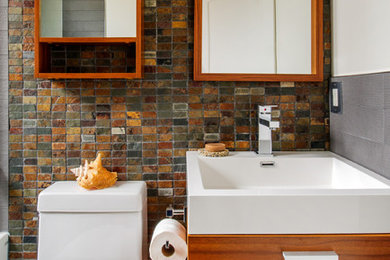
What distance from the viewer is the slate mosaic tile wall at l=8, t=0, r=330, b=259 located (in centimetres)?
168

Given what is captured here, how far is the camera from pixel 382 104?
4.04ft

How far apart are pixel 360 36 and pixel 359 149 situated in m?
0.46

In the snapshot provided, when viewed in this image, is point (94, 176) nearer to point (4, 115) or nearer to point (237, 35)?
point (4, 115)

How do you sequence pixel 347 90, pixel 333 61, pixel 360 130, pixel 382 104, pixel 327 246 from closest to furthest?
pixel 327 246 < pixel 382 104 < pixel 360 130 < pixel 347 90 < pixel 333 61

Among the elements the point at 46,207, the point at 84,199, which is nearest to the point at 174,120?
the point at 84,199

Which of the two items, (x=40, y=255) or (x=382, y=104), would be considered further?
(x=40, y=255)

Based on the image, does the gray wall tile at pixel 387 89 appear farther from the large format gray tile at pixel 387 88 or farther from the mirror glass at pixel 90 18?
the mirror glass at pixel 90 18

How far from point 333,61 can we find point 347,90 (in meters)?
0.23

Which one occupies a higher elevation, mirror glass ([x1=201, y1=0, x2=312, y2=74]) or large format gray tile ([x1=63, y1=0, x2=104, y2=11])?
large format gray tile ([x1=63, y1=0, x2=104, y2=11])

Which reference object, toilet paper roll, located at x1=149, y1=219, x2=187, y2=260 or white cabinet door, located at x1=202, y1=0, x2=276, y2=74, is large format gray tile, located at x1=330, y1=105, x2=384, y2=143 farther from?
toilet paper roll, located at x1=149, y1=219, x2=187, y2=260

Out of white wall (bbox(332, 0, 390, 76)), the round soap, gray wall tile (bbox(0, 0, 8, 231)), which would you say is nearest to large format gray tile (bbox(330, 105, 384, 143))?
white wall (bbox(332, 0, 390, 76))

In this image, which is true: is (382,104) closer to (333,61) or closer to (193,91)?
(333,61)

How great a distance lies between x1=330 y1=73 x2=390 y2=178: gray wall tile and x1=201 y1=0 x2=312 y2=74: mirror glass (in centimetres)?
26

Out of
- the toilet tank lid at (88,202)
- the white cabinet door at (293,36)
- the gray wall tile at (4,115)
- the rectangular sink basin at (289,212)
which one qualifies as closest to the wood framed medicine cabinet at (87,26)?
the gray wall tile at (4,115)
